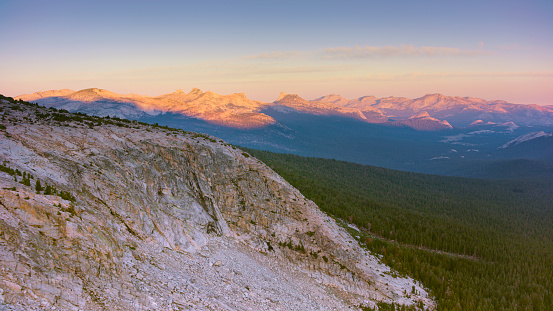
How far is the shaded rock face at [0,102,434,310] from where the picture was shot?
17.9m

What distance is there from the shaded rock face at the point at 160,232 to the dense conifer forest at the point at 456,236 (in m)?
8.69

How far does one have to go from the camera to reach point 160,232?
97.3 feet

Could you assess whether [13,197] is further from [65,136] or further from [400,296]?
[400,296]

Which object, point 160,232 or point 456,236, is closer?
point 160,232

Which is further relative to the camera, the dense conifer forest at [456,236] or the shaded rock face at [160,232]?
the dense conifer forest at [456,236]

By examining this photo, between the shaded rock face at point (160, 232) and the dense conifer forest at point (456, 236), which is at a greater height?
the shaded rock face at point (160, 232)

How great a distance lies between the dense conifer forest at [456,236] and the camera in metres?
45.2

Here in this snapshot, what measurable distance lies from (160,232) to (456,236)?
218 feet

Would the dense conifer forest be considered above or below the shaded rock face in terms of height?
below

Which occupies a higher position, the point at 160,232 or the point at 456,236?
the point at 160,232

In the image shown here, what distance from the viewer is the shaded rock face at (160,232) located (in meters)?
17.9

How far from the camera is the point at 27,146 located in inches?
1052

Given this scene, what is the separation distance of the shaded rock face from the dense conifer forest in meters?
8.69

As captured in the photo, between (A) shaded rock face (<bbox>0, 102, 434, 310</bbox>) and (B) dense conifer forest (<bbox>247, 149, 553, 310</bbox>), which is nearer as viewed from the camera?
(A) shaded rock face (<bbox>0, 102, 434, 310</bbox>)
